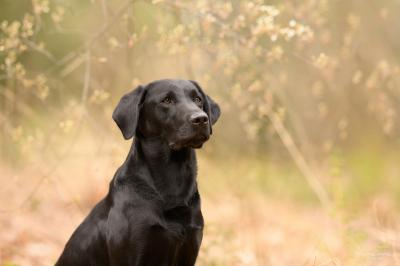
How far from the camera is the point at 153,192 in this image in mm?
3836

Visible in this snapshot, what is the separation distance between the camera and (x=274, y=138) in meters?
9.46

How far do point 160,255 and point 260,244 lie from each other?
9.95ft

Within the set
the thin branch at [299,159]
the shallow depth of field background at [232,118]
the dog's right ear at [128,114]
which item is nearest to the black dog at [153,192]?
the dog's right ear at [128,114]

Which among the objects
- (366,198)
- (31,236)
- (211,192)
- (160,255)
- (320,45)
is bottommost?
(160,255)

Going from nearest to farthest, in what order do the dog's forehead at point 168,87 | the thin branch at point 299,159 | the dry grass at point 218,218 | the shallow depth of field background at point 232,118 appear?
1. the dog's forehead at point 168,87
2. the shallow depth of field background at point 232,118
3. the dry grass at point 218,218
4. the thin branch at point 299,159

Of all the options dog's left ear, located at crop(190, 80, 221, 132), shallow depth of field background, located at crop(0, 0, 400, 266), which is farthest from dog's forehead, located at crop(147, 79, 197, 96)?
shallow depth of field background, located at crop(0, 0, 400, 266)

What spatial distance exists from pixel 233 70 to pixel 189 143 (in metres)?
Result: 2.94

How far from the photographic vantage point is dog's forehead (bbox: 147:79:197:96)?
A: 4.04m

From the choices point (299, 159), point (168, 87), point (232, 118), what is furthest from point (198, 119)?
point (232, 118)

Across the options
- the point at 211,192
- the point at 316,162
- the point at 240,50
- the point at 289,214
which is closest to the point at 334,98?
the point at 316,162

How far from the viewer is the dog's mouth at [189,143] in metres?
3.82

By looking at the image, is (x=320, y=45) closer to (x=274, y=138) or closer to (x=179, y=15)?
(x=274, y=138)

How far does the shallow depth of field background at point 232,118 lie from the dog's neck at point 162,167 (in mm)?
1189

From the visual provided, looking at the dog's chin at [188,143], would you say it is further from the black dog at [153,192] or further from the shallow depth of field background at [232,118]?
the shallow depth of field background at [232,118]
